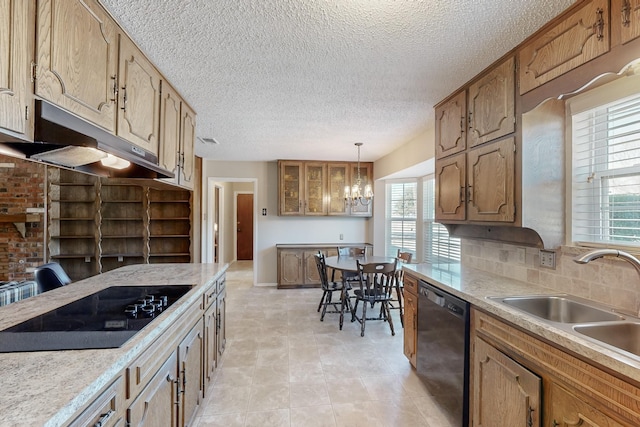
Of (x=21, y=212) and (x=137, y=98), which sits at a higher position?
(x=137, y=98)

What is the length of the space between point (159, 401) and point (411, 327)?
191 cm

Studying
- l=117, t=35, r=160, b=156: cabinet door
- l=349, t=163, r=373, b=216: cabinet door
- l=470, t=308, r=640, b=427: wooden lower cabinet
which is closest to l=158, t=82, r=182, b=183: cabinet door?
l=117, t=35, r=160, b=156: cabinet door

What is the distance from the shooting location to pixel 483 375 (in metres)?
1.59

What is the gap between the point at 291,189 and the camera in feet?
17.9

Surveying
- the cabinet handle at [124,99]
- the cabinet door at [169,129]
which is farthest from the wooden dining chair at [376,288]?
the cabinet handle at [124,99]

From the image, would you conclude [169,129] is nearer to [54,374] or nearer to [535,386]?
[54,374]

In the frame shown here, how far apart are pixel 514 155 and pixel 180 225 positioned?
5032mm

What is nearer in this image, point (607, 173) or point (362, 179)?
point (607, 173)

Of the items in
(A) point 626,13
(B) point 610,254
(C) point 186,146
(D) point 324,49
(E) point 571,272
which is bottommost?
(E) point 571,272

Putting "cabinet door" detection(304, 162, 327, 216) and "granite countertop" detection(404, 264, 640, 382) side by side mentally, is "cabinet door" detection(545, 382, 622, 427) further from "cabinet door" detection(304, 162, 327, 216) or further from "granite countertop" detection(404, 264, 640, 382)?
"cabinet door" detection(304, 162, 327, 216)

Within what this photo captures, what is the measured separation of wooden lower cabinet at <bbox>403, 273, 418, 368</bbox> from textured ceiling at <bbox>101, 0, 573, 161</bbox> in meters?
1.62

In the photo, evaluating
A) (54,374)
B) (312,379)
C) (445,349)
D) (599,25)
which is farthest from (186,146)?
(599,25)

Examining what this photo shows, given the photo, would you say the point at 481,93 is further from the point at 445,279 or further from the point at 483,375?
the point at 483,375

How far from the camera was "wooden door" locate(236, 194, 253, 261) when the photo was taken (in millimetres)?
8562
